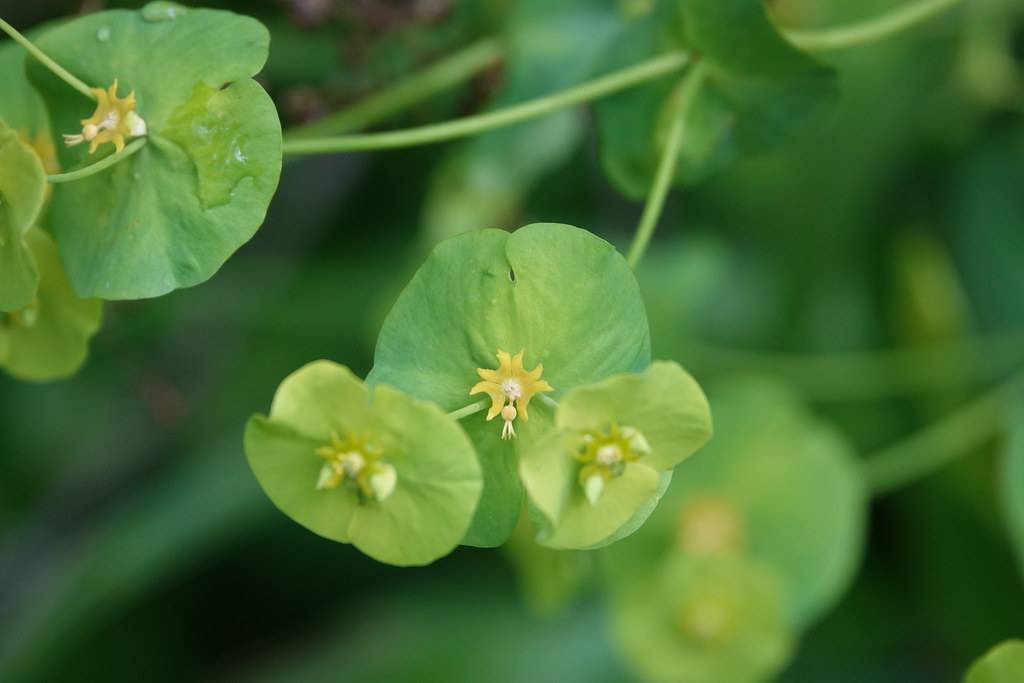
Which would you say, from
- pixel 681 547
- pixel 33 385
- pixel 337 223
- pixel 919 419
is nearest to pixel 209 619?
pixel 33 385

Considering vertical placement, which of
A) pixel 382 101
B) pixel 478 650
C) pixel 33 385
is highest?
pixel 382 101

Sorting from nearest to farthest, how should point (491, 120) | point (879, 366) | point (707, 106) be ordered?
point (491, 120) < point (707, 106) < point (879, 366)

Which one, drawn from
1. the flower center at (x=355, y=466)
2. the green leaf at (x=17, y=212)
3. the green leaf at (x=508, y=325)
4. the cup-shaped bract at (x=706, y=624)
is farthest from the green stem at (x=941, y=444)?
the green leaf at (x=17, y=212)

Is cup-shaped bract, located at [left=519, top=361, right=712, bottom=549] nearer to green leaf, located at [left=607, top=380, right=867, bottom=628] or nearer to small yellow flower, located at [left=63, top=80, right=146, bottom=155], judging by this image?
small yellow flower, located at [left=63, top=80, right=146, bottom=155]

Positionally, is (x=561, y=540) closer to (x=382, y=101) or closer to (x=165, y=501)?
(x=382, y=101)

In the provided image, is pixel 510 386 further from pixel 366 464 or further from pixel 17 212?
pixel 17 212

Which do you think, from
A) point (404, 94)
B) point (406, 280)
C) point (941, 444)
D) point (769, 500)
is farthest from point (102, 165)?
point (941, 444)
